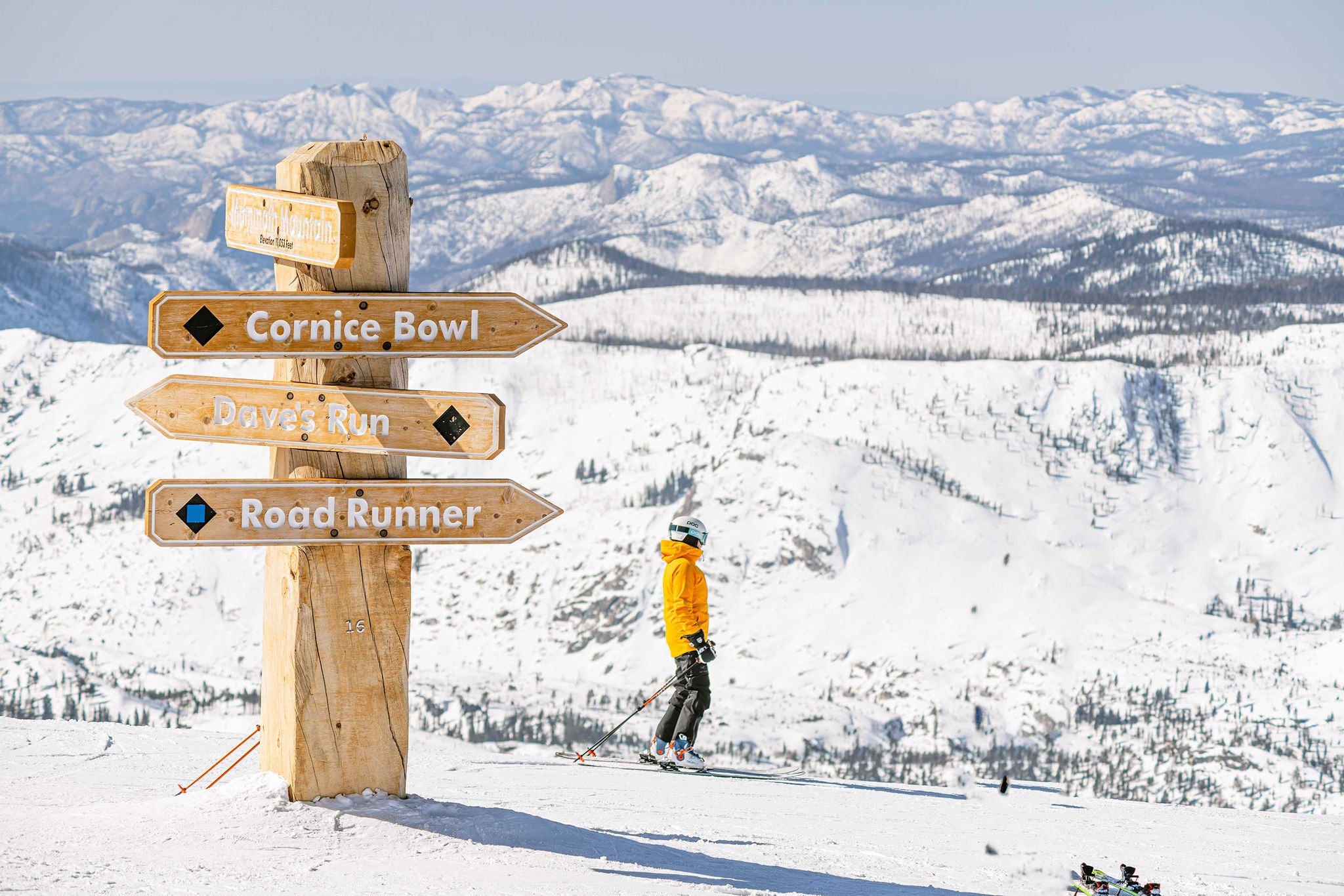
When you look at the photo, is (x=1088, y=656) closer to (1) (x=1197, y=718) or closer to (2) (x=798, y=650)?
(1) (x=1197, y=718)

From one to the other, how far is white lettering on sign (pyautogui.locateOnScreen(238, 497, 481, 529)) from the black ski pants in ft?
21.0

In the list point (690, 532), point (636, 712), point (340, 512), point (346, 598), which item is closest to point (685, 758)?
point (636, 712)

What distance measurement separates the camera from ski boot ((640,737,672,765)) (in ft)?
60.5

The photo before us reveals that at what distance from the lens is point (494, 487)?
447 inches

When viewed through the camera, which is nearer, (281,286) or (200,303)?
(200,303)

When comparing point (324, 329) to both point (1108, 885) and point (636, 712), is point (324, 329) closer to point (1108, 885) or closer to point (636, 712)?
point (1108, 885)

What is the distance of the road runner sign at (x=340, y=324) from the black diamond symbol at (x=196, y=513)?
1240 mm

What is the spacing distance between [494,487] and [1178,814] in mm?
12624

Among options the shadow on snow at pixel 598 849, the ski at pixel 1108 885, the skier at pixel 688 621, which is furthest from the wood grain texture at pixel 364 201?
the ski at pixel 1108 885

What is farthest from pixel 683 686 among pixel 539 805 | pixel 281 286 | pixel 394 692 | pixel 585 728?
pixel 585 728

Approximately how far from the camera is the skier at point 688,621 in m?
16.8

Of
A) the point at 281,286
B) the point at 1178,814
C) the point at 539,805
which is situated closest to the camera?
the point at 281,286

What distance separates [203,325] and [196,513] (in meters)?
1.61

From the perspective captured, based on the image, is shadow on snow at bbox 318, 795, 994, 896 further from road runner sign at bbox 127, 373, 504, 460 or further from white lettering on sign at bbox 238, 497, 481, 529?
road runner sign at bbox 127, 373, 504, 460
